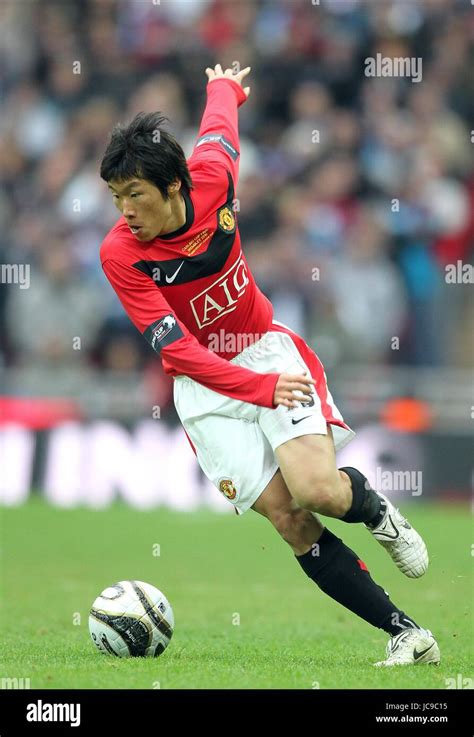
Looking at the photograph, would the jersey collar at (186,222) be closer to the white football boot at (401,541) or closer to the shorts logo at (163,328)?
the shorts logo at (163,328)

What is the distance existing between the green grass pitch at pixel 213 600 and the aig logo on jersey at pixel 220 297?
1730 millimetres

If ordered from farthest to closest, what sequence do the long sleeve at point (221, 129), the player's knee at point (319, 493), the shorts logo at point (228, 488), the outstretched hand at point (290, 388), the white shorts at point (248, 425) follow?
1. the long sleeve at point (221, 129)
2. the shorts logo at point (228, 488)
3. the white shorts at point (248, 425)
4. the player's knee at point (319, 493)
5. the outstretched hand at point (290, 388)

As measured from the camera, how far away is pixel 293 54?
17.5m

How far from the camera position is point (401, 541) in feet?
21.8

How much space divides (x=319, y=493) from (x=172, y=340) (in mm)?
1024

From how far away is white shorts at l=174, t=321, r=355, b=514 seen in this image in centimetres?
657

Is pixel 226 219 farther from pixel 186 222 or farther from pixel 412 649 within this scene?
pixel 412 649

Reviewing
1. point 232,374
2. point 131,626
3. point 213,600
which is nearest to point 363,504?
point 232,374

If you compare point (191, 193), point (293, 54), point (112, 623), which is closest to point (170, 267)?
point (191, 193)

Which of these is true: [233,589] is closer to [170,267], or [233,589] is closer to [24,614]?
[24,614]

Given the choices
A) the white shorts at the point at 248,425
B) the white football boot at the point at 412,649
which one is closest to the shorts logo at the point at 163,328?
the white shorts at the point at 248,425

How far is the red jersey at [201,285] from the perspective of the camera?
21.4ft
